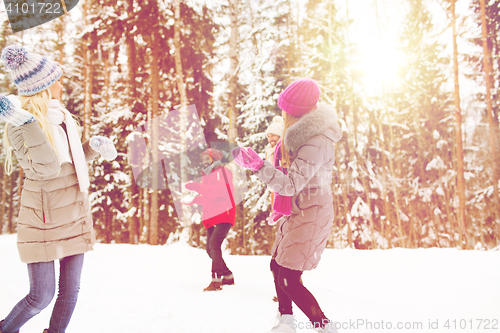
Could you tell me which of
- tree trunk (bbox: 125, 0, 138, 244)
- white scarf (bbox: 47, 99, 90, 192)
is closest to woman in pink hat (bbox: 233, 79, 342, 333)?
white scarf (bbox: 47, 99, 90, 192)

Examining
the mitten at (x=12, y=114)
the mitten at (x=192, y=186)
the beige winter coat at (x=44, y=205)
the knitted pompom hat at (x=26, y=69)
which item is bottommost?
the mitten at (x=192, y=186)

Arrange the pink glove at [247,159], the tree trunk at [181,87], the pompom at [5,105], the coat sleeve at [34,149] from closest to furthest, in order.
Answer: the pompom at [5,105]
the coat sleeve at [34,149]
the pink glove at [247,159]
the tree trunk at [181,87]

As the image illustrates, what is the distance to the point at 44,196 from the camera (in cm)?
220

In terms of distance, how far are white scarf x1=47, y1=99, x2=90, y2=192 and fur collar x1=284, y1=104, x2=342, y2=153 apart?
1574mm

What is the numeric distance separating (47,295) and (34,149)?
1013 millimetres

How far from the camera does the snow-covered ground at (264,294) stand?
3.27 meters

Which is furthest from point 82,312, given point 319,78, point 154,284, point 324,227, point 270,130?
point 319,78

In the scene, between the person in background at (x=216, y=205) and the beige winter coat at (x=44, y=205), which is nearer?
the beige winter coat at (x=44, y=205)

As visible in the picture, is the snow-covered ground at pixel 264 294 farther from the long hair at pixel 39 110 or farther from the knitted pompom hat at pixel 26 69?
the knitted pompom hat at pixel 26 69

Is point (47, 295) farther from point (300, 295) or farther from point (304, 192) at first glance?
point (304, 192)

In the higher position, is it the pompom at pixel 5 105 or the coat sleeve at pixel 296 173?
the pompom at pixel 5 105

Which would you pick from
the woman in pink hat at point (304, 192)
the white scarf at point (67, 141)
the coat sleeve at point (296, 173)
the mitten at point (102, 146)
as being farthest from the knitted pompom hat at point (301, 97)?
the white scarf at point (67, 141)

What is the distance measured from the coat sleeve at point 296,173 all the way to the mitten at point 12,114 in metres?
1.49

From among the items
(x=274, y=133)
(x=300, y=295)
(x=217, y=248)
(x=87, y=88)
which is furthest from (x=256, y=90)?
(x=300, y=295)
